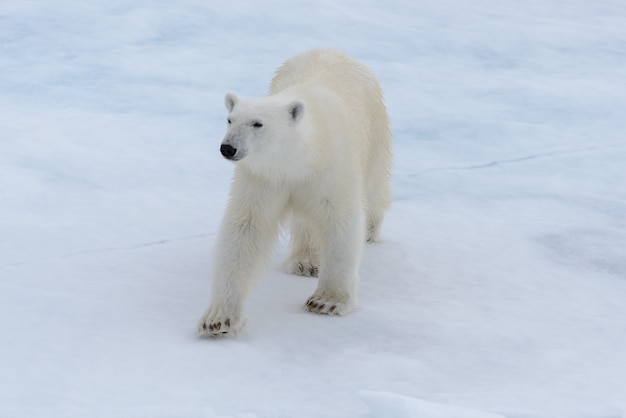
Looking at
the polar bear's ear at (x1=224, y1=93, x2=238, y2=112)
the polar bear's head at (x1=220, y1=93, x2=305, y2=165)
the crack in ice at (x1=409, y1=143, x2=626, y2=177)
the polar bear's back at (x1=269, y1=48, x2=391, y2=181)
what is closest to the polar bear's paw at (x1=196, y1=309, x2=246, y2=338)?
the polar bear's head at (x1=220, y1=93, x2=305, y2=165)

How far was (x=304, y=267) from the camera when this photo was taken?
3.94m

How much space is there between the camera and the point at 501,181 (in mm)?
5277

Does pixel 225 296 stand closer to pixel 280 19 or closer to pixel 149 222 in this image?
pixel 149 222


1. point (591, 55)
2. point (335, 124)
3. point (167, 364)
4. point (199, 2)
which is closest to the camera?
point (167, 364)

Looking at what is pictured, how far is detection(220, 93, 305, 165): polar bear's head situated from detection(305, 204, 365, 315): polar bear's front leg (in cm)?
33

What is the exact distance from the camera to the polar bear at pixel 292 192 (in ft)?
10.5

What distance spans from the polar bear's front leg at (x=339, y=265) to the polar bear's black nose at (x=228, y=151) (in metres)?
0.50

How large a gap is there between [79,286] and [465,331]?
129 cm

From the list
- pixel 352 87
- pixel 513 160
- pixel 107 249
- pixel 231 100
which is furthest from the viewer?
pixel 513 160

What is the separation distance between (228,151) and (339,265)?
24.5 inches

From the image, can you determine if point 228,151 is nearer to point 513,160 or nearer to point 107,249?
point 107,249

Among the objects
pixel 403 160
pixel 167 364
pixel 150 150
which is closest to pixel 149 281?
pixel 167 364

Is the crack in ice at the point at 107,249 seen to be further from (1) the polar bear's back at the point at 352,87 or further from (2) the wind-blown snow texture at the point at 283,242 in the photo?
(1) the polar bear's back at the point at 352,87

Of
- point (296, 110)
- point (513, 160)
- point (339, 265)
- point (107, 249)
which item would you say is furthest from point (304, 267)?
point (513, 160)
